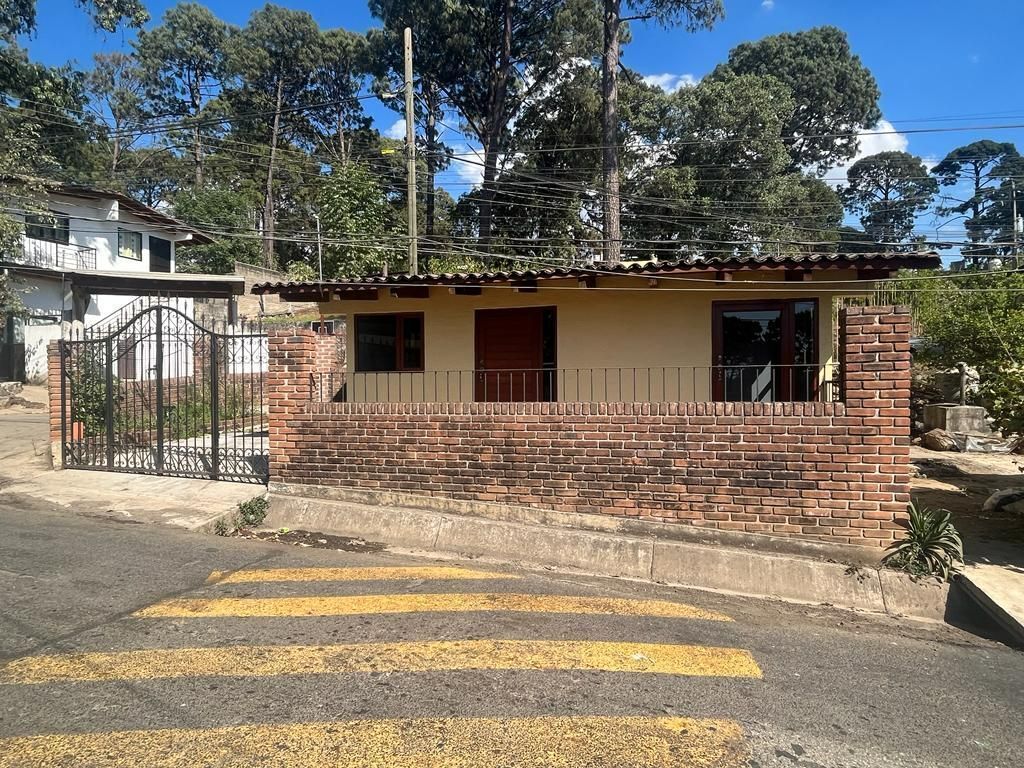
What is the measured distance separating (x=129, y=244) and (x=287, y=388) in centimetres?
2403

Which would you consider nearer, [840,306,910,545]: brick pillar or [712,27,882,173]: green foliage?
[840,306,910,545]: brick pillar

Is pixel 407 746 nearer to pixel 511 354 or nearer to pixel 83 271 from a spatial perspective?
pixel 511 354

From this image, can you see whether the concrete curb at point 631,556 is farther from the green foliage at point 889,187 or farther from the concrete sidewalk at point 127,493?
the green foliage at point 889,187

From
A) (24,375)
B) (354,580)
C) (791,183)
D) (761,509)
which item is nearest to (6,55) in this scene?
(24,375)

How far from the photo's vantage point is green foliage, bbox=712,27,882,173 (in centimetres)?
3709

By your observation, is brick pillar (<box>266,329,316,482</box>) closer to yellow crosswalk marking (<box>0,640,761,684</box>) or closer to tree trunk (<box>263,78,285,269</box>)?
yellow crosswalk marking (<box>0,640,761,684</box>)

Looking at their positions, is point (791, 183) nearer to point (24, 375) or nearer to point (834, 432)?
point (834, 432)

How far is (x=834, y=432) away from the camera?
593cm

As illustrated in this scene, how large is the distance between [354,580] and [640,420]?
10.1 ft

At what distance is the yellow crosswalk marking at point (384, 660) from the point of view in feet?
11.9

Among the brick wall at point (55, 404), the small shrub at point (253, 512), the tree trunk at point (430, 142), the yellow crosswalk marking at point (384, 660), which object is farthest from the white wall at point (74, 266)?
the yellow crosswalk marking at point (384, 660)

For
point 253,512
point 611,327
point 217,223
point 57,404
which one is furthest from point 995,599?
point 217,223

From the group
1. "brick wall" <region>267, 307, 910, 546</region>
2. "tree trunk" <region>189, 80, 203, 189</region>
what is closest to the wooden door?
"brick wall" <region>267, 307, 910, 546</region>

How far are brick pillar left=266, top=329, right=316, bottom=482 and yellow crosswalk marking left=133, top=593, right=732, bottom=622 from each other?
3.05 meters
